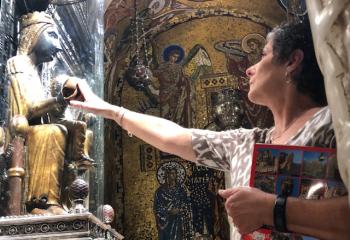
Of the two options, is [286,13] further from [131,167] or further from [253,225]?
[253,225]

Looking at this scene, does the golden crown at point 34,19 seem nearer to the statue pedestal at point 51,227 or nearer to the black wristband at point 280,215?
the statue pedestal at point 51,227

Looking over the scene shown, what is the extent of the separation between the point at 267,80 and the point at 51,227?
1.29 meters

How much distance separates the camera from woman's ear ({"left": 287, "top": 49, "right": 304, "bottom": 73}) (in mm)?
1265

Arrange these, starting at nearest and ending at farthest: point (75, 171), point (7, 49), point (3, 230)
Answer: point (3, 230), point (75, 171), point (7, 49)

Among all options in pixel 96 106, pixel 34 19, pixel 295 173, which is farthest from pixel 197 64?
pixel 295 173

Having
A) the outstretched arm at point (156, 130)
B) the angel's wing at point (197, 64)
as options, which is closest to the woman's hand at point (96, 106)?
the outstretched arm at point (156, 130)

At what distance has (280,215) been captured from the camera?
0.94 m

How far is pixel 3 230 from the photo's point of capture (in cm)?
Answer: 222

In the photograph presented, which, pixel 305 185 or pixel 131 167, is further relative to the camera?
pixel 131 167

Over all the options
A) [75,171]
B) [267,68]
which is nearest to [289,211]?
[267,68]

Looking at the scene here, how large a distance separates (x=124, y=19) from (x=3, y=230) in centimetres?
600

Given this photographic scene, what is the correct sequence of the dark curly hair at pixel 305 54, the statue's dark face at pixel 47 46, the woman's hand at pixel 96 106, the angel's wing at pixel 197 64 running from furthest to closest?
the angel's wing at pixel 197 64 → the statue's dark face at pixel 47 46 → the woman's hand at pixel 96 106 → the dark curly hair at pixel 305 54

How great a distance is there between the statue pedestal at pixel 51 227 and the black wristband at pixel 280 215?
52.2 inches

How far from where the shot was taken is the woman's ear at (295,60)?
4.15ft
